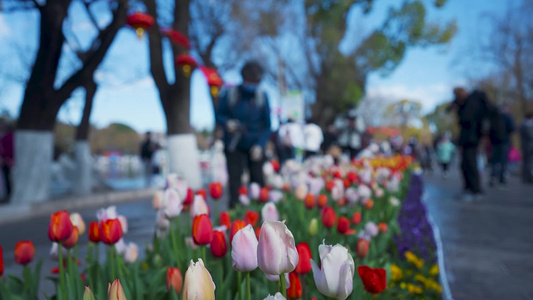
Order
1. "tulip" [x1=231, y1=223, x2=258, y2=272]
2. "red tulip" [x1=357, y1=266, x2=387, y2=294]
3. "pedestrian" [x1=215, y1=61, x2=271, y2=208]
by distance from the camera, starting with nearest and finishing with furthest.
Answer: "tulip" [x1=231, y1=223, x2=258, y2=272] < "red tulip" [x1=357, y1=266, x2=387, y2=294] < "pedestrian" [x1=215, y1=61, x2=271, y2=208]

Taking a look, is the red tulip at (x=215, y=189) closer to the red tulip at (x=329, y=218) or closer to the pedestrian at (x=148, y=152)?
the red tulip at (x=329, y=218)

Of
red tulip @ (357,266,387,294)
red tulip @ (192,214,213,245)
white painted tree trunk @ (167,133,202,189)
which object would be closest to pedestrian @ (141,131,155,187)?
white painted tree trunk @ (167,133,202,189)

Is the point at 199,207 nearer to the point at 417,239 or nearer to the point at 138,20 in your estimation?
the point at 417,239

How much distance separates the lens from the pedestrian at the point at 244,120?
4945 mm

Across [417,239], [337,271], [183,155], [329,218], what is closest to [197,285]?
[337,271]

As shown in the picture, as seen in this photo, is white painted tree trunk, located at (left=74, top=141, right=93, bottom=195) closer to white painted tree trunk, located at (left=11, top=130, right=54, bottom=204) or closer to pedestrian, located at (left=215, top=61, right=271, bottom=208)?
white painted tree trunk, located at (left=11, top=130, right=54, bottom=204)

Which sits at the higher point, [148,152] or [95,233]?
[148,152]

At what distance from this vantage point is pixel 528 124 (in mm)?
12227

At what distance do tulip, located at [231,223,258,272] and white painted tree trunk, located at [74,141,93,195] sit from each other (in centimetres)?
1117

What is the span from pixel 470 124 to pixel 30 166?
786 centimetres

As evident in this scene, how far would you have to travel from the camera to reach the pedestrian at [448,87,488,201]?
801 centimetres

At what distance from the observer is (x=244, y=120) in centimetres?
500

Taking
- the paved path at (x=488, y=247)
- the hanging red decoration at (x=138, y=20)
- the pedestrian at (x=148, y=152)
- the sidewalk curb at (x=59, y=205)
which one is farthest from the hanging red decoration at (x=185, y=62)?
the paved path at (x=488, y=247)

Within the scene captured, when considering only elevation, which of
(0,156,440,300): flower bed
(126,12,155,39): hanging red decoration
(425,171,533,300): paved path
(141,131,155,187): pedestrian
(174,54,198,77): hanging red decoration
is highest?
(126,12,155,39): hanging red decoration
